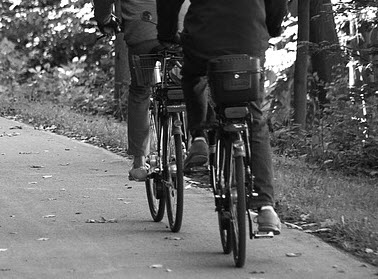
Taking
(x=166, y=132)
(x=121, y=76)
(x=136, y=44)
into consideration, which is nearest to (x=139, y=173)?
(x=166, y=132)

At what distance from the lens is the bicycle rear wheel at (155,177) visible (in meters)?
7.90

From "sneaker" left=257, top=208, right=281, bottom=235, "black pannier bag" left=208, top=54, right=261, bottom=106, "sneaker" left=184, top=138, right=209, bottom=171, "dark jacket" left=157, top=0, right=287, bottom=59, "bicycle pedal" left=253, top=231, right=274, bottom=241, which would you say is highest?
"dark jacket" left=157, top=0, right=287, bottom=59

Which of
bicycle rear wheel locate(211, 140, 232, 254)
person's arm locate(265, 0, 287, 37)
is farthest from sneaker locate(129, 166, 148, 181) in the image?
person's arm locate(265, 0, 287, 37)

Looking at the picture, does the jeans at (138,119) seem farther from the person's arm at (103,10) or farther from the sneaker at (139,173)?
the person's arm at (103,10)

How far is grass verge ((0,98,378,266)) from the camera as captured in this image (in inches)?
277

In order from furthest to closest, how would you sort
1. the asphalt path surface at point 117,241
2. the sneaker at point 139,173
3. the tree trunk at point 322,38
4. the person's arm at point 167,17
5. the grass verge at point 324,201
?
the tree trunk at point 322,38
the sneaker at point 139,173
the grass verge at point 324,201
the person's arm at point 167,17
the asphalt path surface at point 117,241

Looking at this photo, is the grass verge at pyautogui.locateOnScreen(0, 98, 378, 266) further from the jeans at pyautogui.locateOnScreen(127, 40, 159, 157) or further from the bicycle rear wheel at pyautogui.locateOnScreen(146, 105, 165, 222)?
the jeans at pyautogui.locateOnScreen(127, 40, 159, 157)

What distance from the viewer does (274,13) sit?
634 cm

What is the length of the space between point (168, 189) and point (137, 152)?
2.05 ft

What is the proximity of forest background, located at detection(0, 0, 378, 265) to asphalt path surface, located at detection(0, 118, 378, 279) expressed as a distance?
0.41m

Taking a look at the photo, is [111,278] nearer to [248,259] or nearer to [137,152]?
[248,259]

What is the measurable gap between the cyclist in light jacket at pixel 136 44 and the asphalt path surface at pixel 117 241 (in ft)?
1.52

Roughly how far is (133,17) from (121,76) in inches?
458

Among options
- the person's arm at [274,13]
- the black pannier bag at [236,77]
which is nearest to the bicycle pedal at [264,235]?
the black pannier bag at [236,77]
